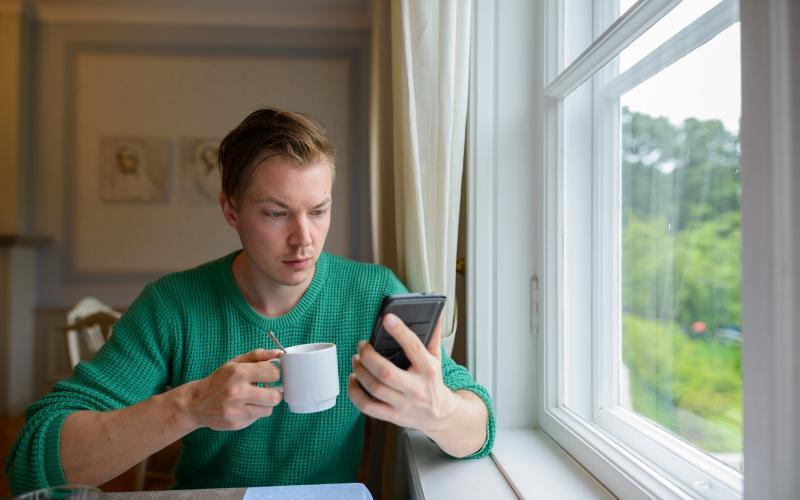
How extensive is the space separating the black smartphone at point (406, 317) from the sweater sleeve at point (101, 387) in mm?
Result: 656

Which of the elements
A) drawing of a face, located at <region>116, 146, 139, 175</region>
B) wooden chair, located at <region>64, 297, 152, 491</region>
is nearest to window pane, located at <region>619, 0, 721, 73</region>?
wooden chair, located at <region>64, 297, 152, 491</region>

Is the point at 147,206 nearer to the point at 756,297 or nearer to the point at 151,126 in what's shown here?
the point at 151,126

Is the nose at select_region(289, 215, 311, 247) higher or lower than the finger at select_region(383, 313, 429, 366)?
higher

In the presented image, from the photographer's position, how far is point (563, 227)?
3.96ft

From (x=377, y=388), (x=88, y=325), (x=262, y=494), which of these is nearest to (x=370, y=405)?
(x=377, y=388)

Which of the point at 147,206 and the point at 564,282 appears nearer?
the point at 564,282

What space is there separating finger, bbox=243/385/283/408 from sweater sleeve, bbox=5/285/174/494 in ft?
1.35

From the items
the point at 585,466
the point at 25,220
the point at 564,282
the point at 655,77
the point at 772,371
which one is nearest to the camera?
the point at 772,371

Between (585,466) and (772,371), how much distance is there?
1.82 feet

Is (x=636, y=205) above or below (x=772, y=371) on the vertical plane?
above

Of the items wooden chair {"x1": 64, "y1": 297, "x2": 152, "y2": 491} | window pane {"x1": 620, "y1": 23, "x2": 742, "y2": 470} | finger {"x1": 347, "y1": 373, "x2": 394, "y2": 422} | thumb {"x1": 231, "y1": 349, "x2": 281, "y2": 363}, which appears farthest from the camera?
wooden chair {"x1": 64, "y1": 297, "x2": 152, "y2": 491}

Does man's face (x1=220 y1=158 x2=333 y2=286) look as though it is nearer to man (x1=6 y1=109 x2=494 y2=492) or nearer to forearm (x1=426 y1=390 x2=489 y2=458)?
man (x1=6 y1=109 x2=494 y2=492)

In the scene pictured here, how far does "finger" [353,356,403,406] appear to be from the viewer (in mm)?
787

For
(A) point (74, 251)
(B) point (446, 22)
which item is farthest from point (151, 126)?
(B) point (446, 22)
